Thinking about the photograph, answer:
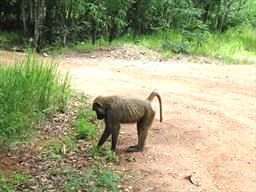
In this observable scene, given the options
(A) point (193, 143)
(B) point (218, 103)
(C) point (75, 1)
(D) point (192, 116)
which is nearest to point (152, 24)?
(C) point (75, 1)

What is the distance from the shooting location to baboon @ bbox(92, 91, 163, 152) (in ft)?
20.2

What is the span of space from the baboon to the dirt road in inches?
10.8

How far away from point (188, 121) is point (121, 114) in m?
2.08

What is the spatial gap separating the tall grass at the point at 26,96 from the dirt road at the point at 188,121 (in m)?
1.15

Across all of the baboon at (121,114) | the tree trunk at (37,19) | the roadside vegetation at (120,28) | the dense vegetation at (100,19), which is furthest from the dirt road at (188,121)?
the dense vegetation at (100,19)

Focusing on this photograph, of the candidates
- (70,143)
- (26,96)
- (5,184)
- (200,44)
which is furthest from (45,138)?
(200,44)

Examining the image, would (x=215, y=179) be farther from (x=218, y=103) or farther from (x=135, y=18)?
(x=135, y=18)

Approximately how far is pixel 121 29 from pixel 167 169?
11867mm

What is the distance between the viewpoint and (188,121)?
26.3ft

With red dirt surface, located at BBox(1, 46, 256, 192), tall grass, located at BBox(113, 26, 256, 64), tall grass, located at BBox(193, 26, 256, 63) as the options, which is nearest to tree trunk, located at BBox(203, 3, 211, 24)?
tall grass, located at BBox(193, 26, 256, 63)

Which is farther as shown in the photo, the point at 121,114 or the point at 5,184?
the point at 121,114

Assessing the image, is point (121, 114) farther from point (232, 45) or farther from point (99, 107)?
point (232, 45)

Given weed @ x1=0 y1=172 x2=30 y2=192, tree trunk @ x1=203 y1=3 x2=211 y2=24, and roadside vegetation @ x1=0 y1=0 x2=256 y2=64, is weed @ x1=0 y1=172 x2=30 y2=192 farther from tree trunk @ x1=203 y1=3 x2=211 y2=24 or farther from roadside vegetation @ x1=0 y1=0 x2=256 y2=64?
tree trunk @ x1=203 y1=3 x2=211 y2=24

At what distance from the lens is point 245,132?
26.1ft
